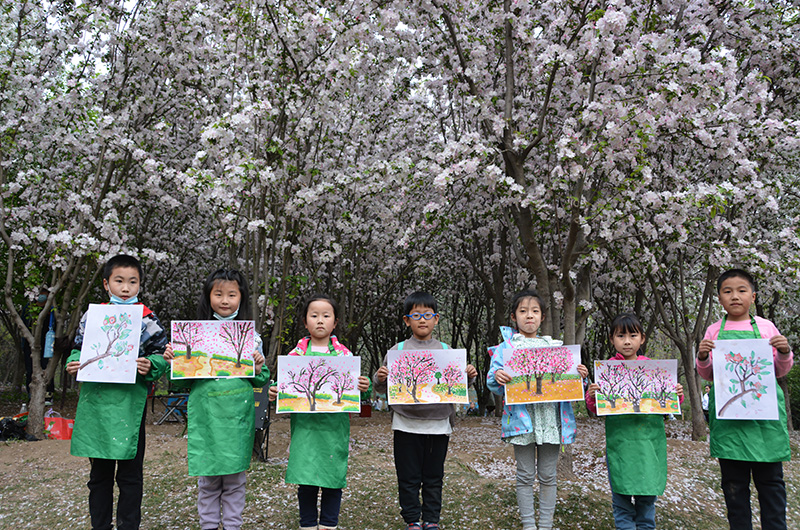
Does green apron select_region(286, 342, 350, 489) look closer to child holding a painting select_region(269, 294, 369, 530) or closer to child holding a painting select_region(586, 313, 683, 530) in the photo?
child holding a painting select_region(269, 294, 369, 530)

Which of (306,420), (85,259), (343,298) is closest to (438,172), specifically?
(306,420)

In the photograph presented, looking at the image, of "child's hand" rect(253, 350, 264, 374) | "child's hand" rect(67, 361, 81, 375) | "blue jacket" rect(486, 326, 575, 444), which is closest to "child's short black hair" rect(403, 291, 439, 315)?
"blue jacket" rect(486, 326, 575, 444)

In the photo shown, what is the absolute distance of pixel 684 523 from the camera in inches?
182

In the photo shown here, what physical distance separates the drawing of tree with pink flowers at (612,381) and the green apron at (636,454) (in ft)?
0.54

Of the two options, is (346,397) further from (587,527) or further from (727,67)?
(727,67)

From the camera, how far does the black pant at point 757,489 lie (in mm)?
3408

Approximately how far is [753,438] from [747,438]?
0.10ft

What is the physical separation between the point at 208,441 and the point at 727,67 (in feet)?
18.3

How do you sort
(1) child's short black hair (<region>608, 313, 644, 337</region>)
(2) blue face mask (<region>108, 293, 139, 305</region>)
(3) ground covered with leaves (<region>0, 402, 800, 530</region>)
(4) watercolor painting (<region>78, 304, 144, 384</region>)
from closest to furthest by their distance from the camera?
(4) watercolor painting (<region>78, 304, 144, 384</region>), (2) blue face mask (<region>108, 293, 139, 305</region>), (1) child's short black hair (<region>608, 313, 644, 337</region>), (3) ground covered with leaves (<region>0, 402, 800, 530</region>)

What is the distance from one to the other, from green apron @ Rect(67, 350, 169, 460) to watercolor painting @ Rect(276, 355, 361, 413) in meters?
0.78

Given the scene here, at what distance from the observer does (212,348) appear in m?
3.43

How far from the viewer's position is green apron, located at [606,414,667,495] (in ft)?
11.4

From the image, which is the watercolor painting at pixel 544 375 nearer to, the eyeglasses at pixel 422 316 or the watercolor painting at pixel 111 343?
the eyeglasses at pixel 422 316

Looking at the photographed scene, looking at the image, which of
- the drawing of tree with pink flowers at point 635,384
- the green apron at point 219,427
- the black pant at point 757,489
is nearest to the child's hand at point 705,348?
the drawing of tree with pink flowers at point 635,384
